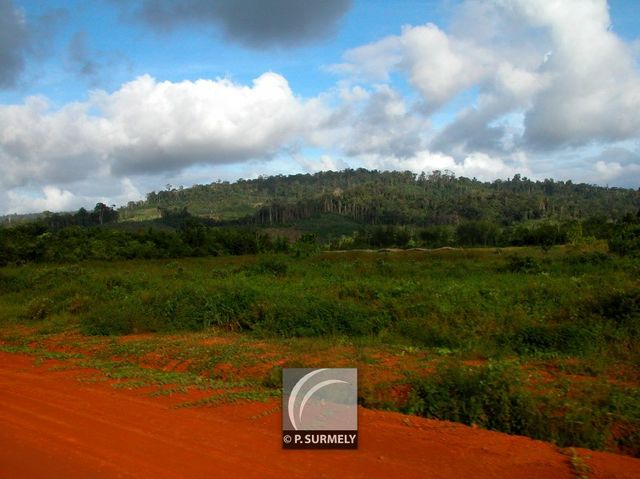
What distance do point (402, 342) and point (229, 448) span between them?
18.8 ft

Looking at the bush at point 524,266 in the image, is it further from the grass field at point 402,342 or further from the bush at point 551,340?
the bush at point 551,340

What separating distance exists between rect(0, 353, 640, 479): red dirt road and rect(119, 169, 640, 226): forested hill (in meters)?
68.4

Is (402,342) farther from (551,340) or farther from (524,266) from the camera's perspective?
(524,266)

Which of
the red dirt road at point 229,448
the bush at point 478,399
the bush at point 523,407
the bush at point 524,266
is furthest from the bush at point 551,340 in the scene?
the bush at point 524,266

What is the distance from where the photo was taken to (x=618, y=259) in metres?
19.6

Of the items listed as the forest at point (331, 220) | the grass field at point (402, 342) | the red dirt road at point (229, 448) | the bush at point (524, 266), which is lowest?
the red dirt road at point (229, 448)

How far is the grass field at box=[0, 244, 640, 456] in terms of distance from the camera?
5672 mm

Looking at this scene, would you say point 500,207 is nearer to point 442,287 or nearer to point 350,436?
point 442,287

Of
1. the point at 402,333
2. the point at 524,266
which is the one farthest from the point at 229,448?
the point at 524,266

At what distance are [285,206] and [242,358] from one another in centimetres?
10378

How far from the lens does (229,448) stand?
4.55m

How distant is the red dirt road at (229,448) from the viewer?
4129 mm

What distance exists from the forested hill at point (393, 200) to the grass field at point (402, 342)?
61375mm

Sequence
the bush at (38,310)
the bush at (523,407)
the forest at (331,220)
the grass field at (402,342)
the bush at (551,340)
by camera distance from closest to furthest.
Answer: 1. the bush at (523,407)
2. the grass field at (402,342)
3. the bush at (551,340)
4. the bush at (38,310)
5. the forest at (331,220)
